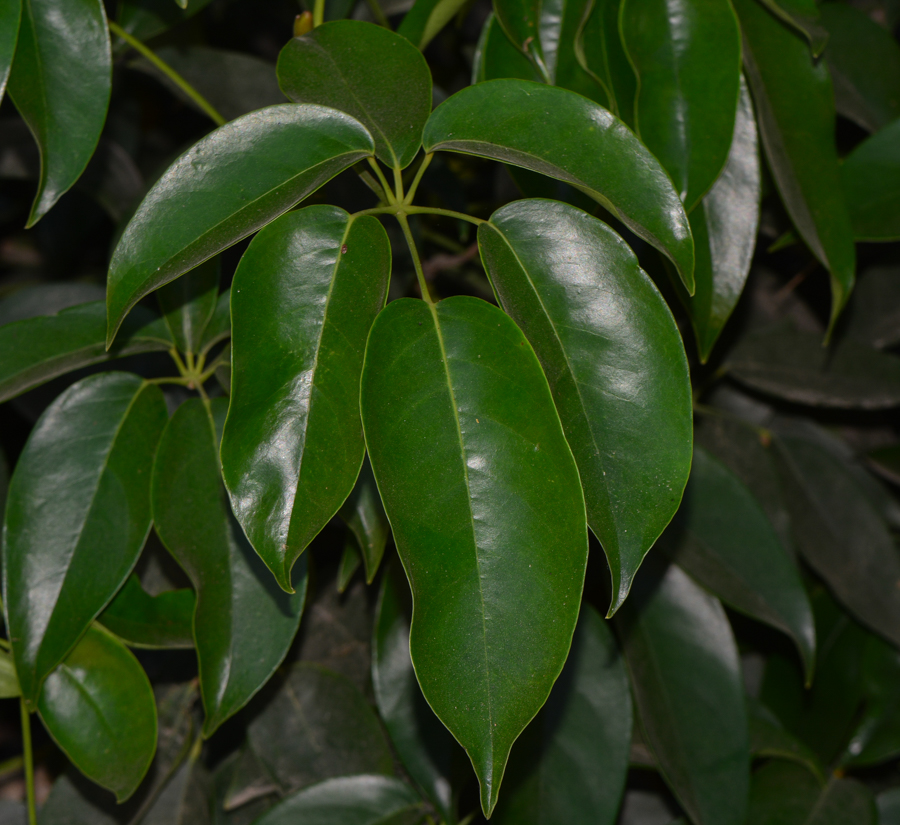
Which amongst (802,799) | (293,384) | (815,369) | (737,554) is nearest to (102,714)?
(293,384)

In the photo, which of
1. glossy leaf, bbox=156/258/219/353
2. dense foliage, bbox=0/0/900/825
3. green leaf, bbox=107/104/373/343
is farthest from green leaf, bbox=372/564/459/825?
green leaf, bbox=107/104/373/343

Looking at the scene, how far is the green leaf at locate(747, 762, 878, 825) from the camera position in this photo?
81cm

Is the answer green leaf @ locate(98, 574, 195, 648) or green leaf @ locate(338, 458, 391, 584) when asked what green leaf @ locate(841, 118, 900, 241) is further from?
green leaf @ locate(98, 574, 195, 648)

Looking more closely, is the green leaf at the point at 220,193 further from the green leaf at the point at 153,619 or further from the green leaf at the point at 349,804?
the green leaf at the point at 349,804

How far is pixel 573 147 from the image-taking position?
0.45 m

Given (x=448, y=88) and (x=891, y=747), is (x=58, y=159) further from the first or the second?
(x=891, y=747)

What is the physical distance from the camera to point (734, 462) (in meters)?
0.91

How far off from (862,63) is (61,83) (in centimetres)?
80

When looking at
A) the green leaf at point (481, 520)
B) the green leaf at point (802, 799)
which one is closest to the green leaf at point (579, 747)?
the green leaf at point (802, 799)

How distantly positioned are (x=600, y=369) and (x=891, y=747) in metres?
0.74

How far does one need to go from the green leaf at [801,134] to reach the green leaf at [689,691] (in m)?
0.31

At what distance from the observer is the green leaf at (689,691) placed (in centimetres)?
71

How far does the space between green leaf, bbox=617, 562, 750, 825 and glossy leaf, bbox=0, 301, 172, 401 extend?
21.1 inches

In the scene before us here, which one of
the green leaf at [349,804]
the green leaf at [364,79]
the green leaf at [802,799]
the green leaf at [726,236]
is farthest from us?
the green leaf at [802,799]
